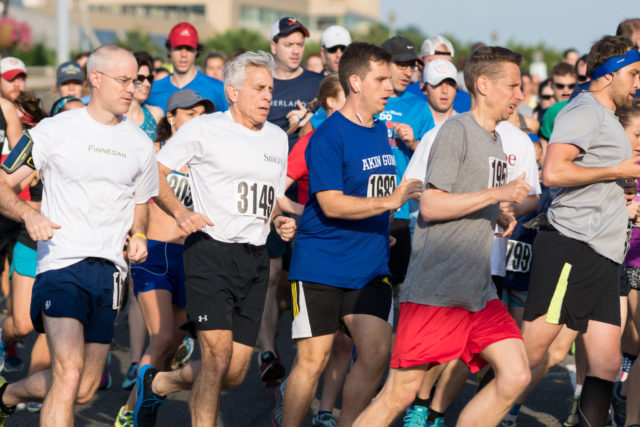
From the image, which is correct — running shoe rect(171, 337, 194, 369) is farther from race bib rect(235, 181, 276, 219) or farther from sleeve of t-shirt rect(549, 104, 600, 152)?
sleeve of t-shirt rect(549, 104, 600, 152)

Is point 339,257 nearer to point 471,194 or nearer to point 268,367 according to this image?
point 471,194

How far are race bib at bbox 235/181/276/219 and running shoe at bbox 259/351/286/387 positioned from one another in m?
1.78

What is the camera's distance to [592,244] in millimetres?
5441

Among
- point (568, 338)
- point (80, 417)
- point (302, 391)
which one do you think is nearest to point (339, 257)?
point (302, 391)

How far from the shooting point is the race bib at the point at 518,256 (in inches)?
287

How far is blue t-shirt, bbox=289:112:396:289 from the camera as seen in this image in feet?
18.2

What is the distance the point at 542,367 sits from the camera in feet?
19.5

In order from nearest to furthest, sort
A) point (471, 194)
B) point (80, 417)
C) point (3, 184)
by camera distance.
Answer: point (471, 194) < point (3, 184) < point (80, 417)

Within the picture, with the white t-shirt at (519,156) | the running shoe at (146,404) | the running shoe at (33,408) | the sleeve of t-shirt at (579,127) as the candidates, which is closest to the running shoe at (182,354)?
the running shoe at (33,408)

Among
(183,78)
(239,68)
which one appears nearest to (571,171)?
(239,68)

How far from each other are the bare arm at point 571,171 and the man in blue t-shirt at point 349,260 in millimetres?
989

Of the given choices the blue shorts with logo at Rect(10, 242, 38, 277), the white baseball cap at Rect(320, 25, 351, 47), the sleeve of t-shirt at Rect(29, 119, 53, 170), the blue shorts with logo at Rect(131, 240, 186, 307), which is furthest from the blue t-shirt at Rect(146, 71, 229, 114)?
the sleeve of t-shirt at Rect(29, 119, 53, 170)

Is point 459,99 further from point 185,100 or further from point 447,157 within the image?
point 447,157

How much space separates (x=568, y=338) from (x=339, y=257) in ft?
4.97
